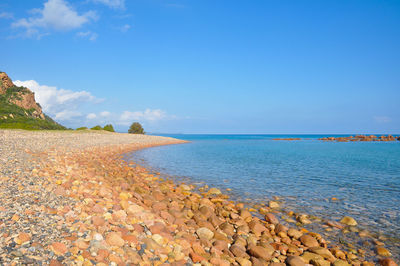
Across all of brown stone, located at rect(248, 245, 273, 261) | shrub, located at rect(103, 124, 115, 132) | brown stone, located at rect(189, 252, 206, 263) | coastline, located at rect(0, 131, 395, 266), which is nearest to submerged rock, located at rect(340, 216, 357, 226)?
coastline, located at rect(0, 131, 395, 266)

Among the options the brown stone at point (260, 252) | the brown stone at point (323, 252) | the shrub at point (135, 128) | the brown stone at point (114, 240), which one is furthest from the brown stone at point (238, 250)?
the shrub at point (135, 128)

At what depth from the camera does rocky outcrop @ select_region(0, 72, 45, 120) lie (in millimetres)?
66938

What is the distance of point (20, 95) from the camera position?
68.9m

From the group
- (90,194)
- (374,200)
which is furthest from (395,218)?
(90,194)

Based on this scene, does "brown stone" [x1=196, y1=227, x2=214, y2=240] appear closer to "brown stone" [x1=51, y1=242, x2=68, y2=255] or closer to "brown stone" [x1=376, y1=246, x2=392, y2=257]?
"brown stone" [x1=51, y1=242, x2=68, y2=255]

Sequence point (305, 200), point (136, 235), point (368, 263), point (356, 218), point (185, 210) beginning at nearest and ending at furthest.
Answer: point (136, 235)
point (368, 263)
point (185, 210)
point (356, 218)
point (305, 200)

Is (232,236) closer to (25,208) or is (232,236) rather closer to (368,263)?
(368,263)

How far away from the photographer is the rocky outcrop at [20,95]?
66938 millimetres

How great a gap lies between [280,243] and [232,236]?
136cm

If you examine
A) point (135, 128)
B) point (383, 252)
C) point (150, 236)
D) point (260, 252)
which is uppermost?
point (135, 128)

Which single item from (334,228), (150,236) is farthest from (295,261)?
(150,236)

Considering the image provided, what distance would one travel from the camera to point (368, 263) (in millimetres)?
5867

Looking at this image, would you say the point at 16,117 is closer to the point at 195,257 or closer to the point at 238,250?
the point at 195,257

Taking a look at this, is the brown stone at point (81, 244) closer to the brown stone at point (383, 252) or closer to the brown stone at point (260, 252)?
the brown stone at point (260, 252)
